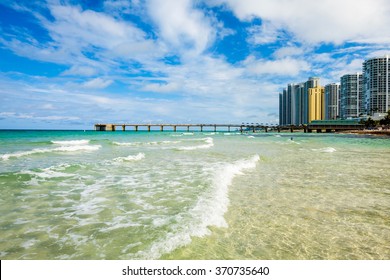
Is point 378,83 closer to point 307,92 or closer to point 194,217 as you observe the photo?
point 307,92

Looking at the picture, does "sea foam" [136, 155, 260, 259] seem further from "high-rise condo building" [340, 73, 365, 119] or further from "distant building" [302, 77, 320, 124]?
"distant building" [302, 77, 320, 124]

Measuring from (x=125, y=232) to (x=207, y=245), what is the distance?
1.54 m

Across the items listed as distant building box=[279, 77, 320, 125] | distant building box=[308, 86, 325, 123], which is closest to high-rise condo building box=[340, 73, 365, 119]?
A: distant building box=[308, 86, 325, 123]

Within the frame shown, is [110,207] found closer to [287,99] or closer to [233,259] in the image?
[233,259]

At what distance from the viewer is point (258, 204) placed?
618cm

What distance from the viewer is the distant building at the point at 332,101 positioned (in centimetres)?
16825

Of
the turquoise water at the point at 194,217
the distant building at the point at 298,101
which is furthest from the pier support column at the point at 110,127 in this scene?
the turquoise water at the point at 194,217

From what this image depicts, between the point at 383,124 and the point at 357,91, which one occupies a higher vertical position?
the point at 357,91

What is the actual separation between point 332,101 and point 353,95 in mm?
18456

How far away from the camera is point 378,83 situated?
129 metres

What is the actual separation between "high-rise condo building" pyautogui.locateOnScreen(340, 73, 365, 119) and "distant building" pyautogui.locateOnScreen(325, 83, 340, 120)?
46.2ft

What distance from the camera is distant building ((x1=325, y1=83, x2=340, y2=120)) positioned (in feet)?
552

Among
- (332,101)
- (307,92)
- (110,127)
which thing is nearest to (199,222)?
(110,127)
